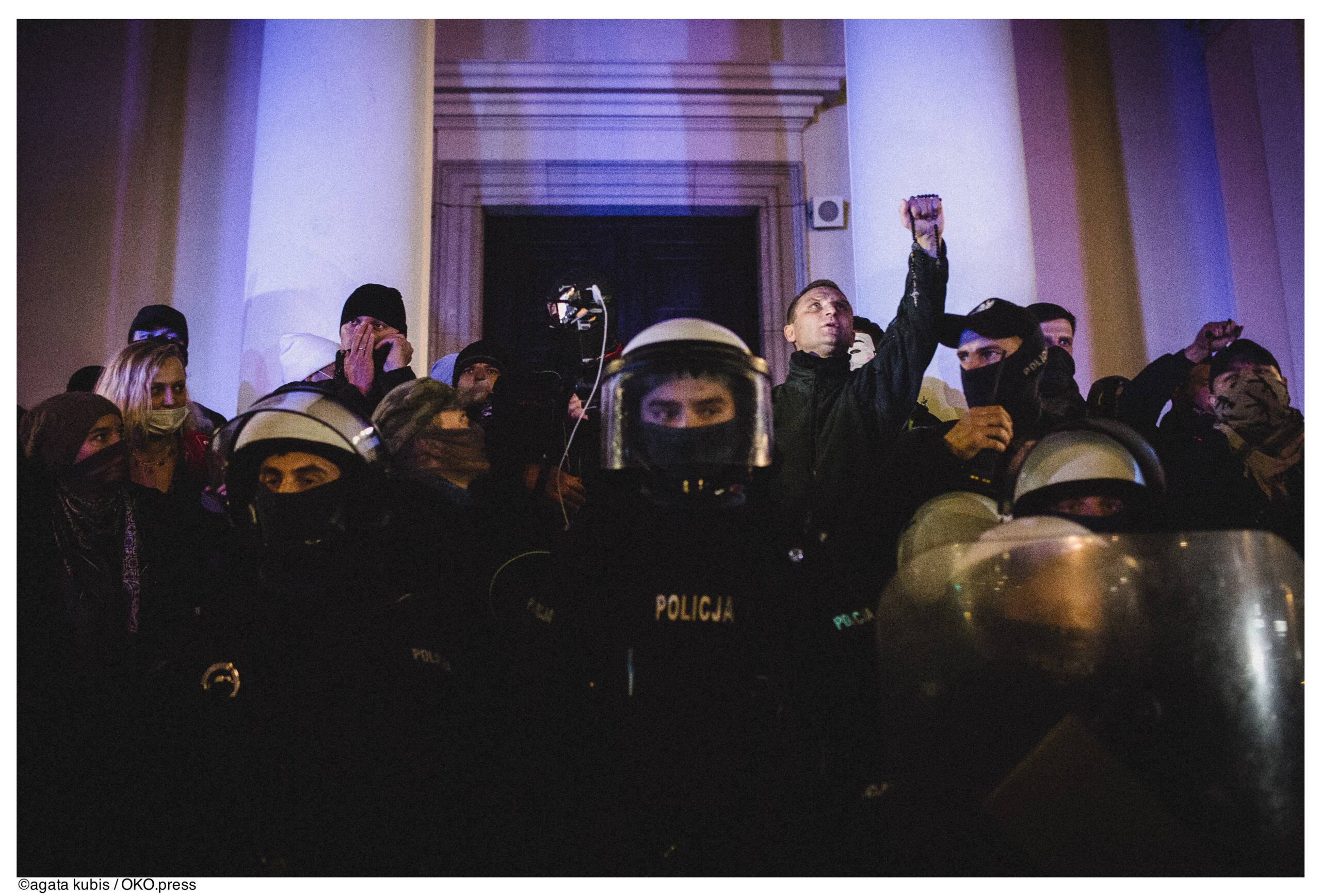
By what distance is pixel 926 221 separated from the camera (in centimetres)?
320

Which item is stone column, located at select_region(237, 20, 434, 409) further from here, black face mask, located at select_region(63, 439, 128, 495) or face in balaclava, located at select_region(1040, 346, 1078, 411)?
face in balaclava, located at select_region(1040, 346, 1078, 411)

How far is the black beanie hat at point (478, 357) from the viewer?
12.8 ft

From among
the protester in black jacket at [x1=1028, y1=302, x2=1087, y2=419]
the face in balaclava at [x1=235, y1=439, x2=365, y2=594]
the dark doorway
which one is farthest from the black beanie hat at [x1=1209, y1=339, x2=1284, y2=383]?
the dark doorway

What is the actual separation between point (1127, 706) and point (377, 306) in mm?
3320

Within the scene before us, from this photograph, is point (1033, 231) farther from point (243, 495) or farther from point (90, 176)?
point (90, 176)

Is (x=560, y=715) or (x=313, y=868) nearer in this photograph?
(x=313, y=868)

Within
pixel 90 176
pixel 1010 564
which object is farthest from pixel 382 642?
pixel 90 176

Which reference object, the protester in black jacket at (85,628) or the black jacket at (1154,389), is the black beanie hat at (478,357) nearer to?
the protester in black jacket at (85,628)

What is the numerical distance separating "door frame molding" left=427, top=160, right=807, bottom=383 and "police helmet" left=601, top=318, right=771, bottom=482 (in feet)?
12.8

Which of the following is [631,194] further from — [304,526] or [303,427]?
[304,526]

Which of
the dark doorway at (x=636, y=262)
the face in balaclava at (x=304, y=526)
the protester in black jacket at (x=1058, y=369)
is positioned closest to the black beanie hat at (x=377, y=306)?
the face in balaclava at (x=304, y=526)

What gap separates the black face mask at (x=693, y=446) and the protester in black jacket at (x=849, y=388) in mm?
463

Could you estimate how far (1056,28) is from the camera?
692 centimetres

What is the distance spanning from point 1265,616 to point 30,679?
2.90m
